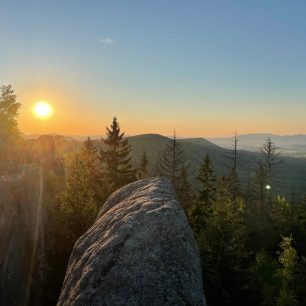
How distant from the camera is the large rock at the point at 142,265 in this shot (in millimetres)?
12953

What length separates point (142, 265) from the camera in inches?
539

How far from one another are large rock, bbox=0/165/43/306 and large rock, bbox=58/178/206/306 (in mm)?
15741

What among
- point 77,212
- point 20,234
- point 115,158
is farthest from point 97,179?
point 20,234

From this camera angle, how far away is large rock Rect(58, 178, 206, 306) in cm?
1295

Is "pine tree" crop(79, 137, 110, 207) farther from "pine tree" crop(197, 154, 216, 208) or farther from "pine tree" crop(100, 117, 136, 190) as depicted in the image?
"pine tree" crop(197, 154, 216, 208)

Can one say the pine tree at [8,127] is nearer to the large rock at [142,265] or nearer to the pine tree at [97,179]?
the pine tree at [97,179]

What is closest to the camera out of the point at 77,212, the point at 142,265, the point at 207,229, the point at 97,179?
the point at 142,265

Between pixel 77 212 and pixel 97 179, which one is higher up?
pixel 97 179

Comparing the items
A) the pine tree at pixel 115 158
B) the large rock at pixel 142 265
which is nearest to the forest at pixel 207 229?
the pine tree at pixel 115 158

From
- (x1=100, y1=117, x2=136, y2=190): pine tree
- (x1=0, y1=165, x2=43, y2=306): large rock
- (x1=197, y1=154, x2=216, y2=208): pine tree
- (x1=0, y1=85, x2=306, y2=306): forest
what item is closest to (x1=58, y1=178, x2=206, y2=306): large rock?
(x1=0, y1=165, x2=43, y2=306): large rock

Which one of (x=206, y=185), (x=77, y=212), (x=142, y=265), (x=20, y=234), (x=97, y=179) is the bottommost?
(x=20, y=234)

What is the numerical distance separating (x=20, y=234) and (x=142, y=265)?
21784mm

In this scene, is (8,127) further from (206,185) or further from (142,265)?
(142,265)

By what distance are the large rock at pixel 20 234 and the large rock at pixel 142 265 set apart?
15741 mm
